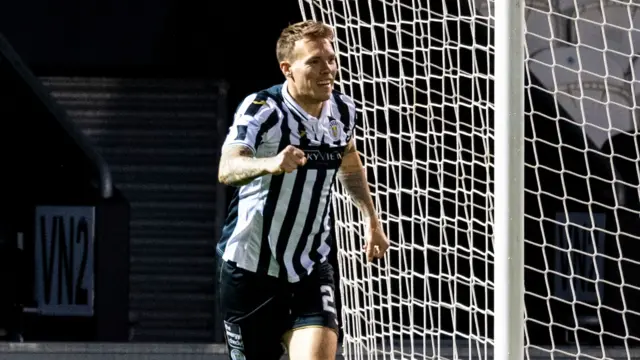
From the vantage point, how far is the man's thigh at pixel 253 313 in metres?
4.58

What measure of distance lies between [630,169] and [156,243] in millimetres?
2597

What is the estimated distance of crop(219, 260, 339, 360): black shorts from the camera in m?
4.56

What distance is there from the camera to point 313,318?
4.54m

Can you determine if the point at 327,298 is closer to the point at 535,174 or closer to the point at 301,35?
the point at 301,35

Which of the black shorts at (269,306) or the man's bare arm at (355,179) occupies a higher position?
the man's bare arm at (355,179)

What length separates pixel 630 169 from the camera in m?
7.53

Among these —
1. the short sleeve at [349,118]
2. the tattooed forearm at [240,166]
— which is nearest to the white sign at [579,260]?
the short sleeve at [349,118]

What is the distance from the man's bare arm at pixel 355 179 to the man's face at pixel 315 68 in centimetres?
39

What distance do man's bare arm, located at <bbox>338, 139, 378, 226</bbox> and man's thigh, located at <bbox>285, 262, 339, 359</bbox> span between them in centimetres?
30

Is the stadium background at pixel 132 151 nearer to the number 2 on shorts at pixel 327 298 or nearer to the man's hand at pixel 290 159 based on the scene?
the number 2 on shorts at pixel 327 298

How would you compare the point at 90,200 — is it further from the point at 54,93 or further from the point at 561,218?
the point at 561,218

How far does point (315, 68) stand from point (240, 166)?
429 millimetres

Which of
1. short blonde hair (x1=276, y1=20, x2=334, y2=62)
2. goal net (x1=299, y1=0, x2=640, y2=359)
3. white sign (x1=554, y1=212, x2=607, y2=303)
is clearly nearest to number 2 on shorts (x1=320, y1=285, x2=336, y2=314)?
short blonde hair (x1=276, y1=20, x2=334, y2=62)

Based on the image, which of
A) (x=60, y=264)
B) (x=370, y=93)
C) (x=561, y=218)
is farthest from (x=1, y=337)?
(x=561, y=218)
